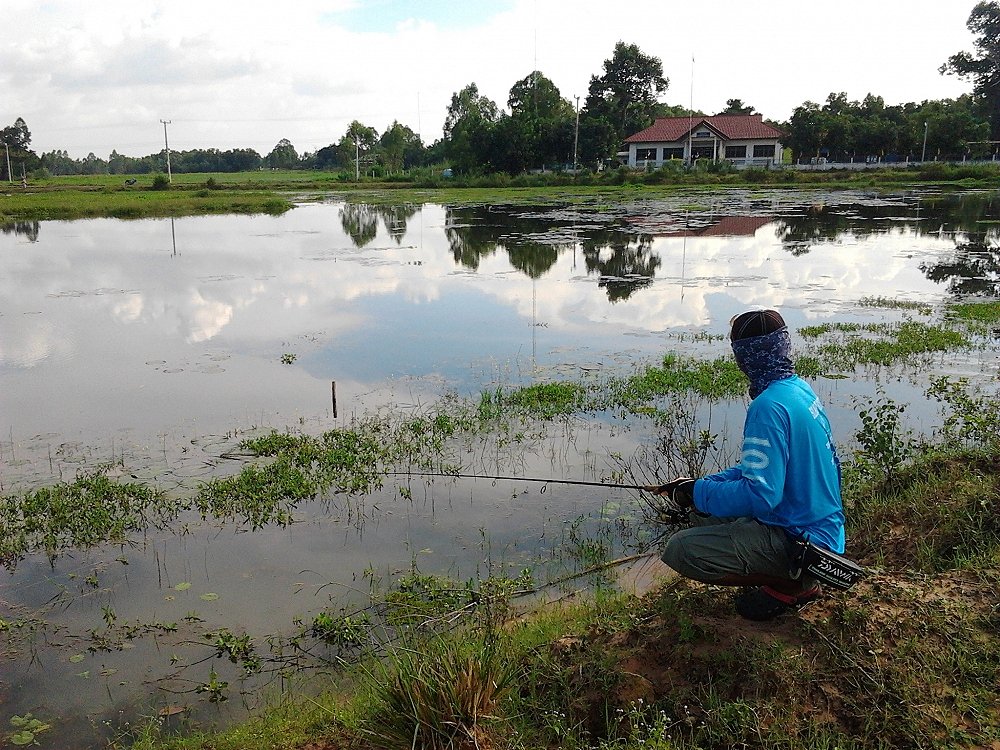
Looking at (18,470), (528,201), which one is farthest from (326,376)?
(528,201)

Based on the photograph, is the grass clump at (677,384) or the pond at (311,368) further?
the grass clump at (677,384)

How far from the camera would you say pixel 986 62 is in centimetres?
7175

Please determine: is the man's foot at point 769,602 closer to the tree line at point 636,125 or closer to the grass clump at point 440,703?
the grass clump at point 440,703

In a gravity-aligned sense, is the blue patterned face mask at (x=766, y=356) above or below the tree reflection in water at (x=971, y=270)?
above

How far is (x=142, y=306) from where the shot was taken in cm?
1594

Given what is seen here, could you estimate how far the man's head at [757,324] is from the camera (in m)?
3.57

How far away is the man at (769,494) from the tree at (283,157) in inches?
5721

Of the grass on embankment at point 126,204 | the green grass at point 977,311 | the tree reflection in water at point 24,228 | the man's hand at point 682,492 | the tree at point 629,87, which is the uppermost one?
the tree at point 629,87

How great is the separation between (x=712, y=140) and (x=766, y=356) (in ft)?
236

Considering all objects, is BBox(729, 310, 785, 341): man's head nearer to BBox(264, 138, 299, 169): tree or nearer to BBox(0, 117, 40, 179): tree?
BBox(0, 117, 40, 179): tree

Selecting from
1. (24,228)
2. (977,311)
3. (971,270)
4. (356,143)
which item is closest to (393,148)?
(356,143)

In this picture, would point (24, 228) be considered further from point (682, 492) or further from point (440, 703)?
point (440, 703)

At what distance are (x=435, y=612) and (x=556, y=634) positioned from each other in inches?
36.7

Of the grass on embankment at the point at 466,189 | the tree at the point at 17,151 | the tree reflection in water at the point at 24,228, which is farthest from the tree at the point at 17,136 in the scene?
the tree reflection in water at the point at 24,228
